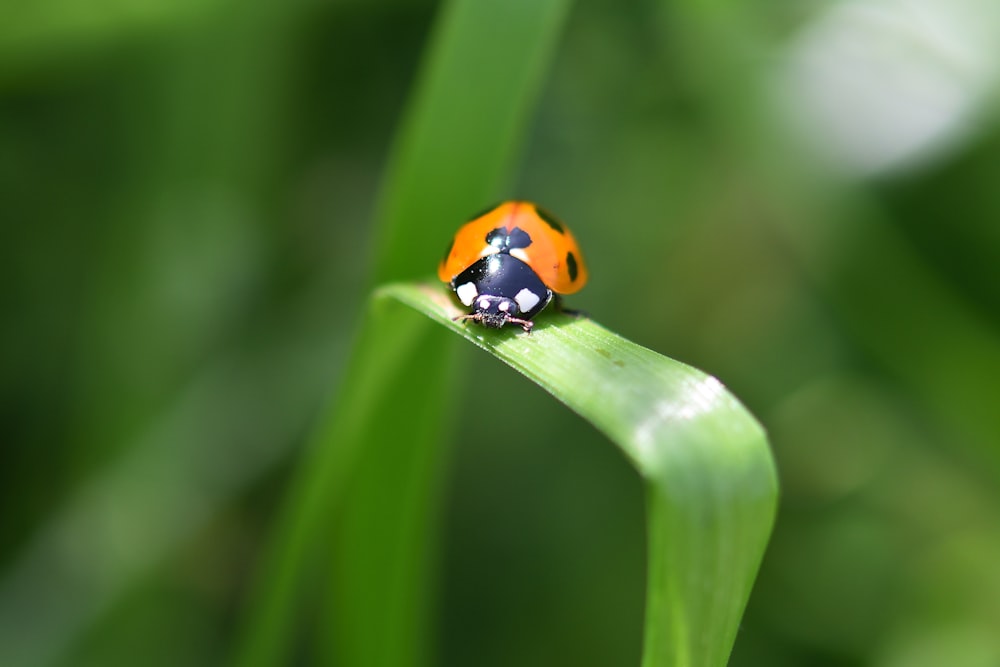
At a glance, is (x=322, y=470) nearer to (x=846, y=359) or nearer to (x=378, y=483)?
(x=378, y=483)

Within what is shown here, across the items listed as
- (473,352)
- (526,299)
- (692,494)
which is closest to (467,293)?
(526,299)

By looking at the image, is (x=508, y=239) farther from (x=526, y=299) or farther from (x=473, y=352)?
(x=473, y=352)

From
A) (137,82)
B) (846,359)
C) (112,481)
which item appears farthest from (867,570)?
(137,82)

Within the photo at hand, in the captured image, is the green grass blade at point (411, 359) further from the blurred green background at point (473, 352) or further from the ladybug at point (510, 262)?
the blurred green background at point (473, 352)

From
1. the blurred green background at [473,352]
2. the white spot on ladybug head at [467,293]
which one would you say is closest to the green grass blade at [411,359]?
the white spot on ladybug head at [467,293]

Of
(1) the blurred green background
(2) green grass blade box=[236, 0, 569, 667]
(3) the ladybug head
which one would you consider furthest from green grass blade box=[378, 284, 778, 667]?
(1) the blurred green background

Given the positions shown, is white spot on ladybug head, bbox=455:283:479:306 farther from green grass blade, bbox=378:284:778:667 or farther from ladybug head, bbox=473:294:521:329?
green grass blade, bbox=378:284:778:667
